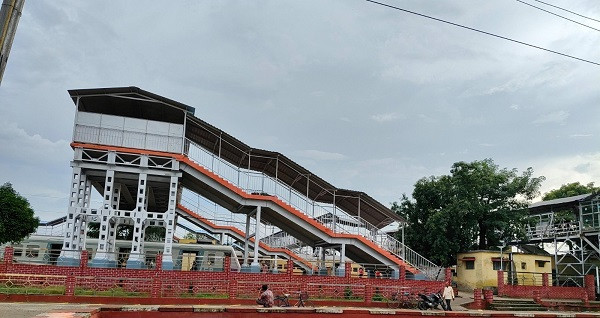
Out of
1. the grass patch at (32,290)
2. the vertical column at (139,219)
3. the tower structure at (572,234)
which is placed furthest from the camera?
the tower structure at (572,234)

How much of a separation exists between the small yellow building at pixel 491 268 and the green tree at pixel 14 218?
23.9 meters

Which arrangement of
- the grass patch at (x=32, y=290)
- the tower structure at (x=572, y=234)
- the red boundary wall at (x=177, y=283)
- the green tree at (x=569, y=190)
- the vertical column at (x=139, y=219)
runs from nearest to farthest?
the grass patch at (x=32, y=290) < the red boundary wall at (x=177, y=283) < the vertical column at (x=139, y=219) < the tower structure at (x=572, y=234) < the green tree at (x=569, y=190)

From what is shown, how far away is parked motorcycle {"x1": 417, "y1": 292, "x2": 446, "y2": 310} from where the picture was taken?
18.9 meters

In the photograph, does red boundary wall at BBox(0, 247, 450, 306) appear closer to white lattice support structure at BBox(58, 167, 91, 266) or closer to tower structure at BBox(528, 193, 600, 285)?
white lattice support structure at BBox(58, 167, 91, 266)

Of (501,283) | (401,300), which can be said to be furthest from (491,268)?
(401,300)

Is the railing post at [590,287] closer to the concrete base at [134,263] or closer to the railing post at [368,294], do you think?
the railing post at [368,294]

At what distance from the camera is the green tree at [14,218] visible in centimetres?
2486

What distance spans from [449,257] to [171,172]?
59.5 ft

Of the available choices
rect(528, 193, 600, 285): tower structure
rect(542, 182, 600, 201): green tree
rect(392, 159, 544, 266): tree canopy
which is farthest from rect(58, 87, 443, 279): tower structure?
rect(542, 182, 600, 201): green tree

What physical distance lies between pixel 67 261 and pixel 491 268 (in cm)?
2156

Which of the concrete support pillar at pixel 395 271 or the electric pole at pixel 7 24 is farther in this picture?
the concrete support pillar at pixel 395 271

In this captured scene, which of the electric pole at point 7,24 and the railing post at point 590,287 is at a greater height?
the electric pole at point 7,24

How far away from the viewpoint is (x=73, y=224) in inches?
778

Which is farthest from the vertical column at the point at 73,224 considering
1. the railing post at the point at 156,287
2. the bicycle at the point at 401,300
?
the bicycle at the point at 401,300
